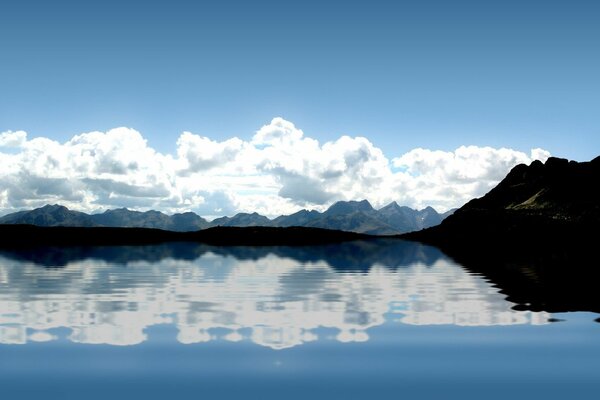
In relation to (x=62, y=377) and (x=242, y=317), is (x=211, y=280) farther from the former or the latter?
(x=62, y=377)

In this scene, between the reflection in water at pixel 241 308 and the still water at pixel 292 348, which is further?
the reflection in water at pixel 241 308

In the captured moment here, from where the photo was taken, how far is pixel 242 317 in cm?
4700

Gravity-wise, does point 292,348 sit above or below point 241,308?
below

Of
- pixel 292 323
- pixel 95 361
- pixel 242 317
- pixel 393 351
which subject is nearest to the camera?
pixel 95 361

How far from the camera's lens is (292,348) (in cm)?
3450

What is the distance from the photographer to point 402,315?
48.3m

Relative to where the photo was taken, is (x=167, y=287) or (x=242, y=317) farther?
(x=167, y=287)

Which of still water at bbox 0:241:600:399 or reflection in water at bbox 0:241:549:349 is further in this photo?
reflection in water at bbox 0:241:549:349

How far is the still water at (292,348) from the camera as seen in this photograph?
26516 millimetres

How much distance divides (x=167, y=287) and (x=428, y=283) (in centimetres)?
3717

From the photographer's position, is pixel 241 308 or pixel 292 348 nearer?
pixel 292 348

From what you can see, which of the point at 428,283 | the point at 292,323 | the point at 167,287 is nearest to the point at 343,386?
the point at 292,323

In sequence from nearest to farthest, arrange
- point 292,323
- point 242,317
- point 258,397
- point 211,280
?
point 258,397 → point 292,323 → point 242,317 → point 211,280

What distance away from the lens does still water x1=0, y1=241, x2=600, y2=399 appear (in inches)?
1044
